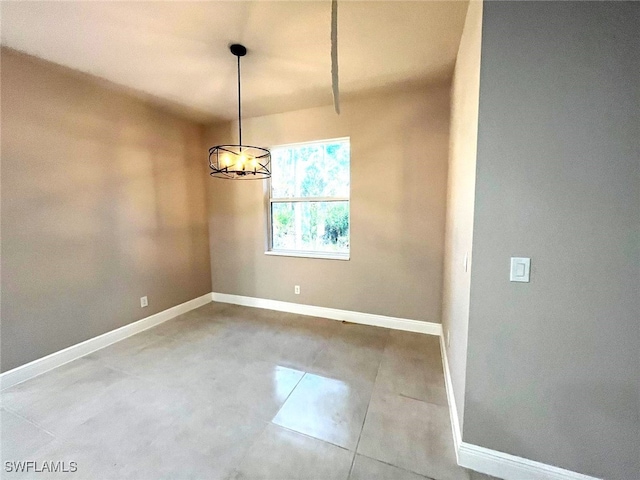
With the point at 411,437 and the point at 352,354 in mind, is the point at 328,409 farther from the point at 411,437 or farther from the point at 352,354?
the point at 352,354

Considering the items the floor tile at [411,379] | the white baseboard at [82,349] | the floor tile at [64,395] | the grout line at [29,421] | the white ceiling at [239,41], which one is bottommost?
the floor tile at [64,395]

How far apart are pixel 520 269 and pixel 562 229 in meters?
0.24

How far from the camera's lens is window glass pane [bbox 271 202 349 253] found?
3.33m

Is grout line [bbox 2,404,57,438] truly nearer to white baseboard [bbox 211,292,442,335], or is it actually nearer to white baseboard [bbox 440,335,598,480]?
white baseboard [bbox 211,292,442,335]

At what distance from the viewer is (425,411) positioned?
178cm

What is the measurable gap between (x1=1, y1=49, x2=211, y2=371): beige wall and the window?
50.5 inches

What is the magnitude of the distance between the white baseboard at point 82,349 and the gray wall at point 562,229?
3.38 metres

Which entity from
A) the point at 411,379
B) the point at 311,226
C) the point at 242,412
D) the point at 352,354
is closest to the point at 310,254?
the point at 311,226

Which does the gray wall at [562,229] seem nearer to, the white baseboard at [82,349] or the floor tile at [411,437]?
the floor tile at [411,437]

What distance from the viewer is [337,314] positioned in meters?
3.31

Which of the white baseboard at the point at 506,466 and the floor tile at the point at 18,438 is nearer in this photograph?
the white baseboard at the point at 506,466

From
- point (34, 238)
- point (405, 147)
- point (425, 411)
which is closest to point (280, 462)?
point (425, 411)

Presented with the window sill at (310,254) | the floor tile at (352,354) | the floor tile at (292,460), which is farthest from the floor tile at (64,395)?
the window sill at (310,254)

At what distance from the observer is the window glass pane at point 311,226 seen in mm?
3332
